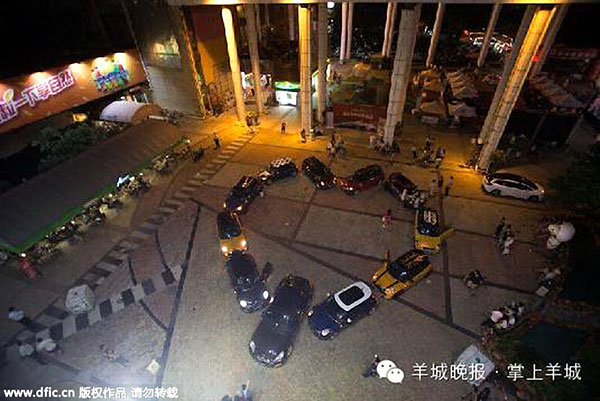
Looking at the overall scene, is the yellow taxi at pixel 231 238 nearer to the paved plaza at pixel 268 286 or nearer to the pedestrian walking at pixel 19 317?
the paved plaza at pixel 268 286

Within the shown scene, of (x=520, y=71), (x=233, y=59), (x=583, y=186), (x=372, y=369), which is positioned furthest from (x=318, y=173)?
(x=583, y=186)

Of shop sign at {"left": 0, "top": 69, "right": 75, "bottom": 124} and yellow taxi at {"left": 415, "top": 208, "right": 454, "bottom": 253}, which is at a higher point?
shop sign at {"left": 0, "top": 69, "right": 75, "bottom": 124}

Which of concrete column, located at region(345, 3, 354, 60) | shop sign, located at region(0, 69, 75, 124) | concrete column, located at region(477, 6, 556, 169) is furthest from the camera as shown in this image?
concrete column, located at region(345, 3, 354, 60)

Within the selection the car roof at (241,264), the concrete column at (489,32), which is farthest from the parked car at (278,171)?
the concrete column at (489,32)

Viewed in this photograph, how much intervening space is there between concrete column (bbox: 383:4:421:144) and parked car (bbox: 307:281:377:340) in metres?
17.9

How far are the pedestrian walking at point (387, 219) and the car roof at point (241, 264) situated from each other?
31.2 ft

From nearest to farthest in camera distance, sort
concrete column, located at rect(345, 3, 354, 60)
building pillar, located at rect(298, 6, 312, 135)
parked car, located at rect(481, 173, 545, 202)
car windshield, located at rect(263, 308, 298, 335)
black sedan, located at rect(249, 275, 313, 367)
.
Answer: black sedan, located at rect(249, 275, 313, 367) < car windshield, located at rect(263, 308, 298, 335) < parked car, located at rect(481, 173, 545, 202) < building pillar, located at rect(298, 6, 312, 135) < concrete column, located at rect(345, 3, 354, 60)

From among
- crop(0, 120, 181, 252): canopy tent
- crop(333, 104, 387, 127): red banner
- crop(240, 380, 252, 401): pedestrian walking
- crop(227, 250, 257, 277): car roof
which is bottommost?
Answer: crop(240, 380, 252, 401): pedestrian walking

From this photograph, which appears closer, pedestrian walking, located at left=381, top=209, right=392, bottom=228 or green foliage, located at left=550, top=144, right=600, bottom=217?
green foliage, located at left=550, top=144, right=600, bottom=217

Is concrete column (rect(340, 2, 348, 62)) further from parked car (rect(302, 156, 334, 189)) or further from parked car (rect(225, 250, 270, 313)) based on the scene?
parked car (rect(225, 250, 270, 313))

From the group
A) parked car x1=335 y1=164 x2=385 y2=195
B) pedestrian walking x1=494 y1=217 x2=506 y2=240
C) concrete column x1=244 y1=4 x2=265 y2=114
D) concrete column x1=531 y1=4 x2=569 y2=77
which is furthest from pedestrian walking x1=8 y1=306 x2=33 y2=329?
concrete column x1=531 y1=4 x2=569 y2=77

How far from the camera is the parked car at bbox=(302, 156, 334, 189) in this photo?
2458cm

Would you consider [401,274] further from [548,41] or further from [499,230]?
[548,41]

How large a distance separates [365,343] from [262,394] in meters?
5.30
